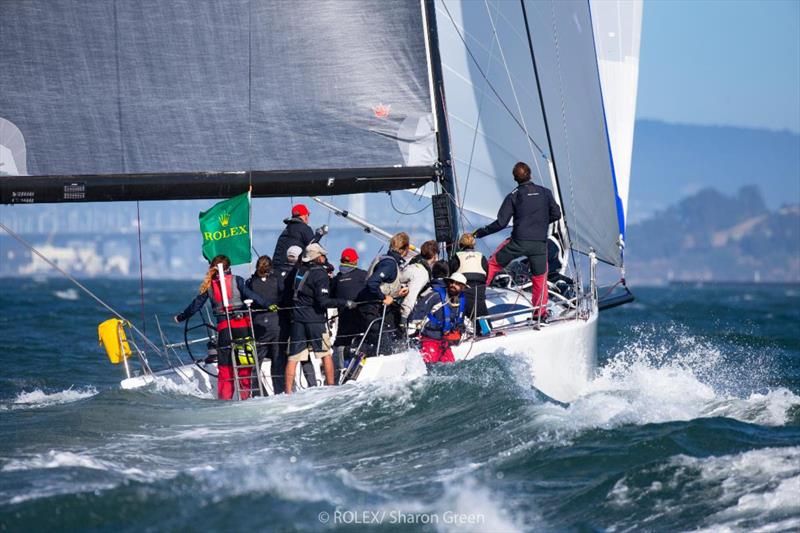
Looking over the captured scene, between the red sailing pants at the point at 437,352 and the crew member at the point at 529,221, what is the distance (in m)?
0.80

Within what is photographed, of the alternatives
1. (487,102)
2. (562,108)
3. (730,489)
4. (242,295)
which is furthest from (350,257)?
(730,489)

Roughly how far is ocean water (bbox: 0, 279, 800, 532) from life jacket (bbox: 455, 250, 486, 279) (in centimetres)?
70

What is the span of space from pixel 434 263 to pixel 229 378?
153 cm

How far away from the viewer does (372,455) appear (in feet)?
21.0

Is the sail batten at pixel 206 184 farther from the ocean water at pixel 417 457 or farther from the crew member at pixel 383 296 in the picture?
the ocean water at pixel 417 457

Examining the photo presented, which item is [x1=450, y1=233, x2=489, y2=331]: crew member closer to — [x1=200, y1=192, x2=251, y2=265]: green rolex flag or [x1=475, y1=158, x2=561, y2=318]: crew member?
[x1=475, y1=158, x2=561, y2=318]: crew member

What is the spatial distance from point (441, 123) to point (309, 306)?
1846 mm

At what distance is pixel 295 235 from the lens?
846 cm

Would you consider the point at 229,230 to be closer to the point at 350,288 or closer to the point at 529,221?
the point at 350,288

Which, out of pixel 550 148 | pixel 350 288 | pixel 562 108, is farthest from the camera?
pixel 562 108

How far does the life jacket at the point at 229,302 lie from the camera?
777 cm

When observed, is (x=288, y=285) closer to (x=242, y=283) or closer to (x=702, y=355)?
(x=242, y=283)

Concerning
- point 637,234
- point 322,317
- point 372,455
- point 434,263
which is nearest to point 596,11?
point 434,263

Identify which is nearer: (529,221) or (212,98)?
(529,221)
